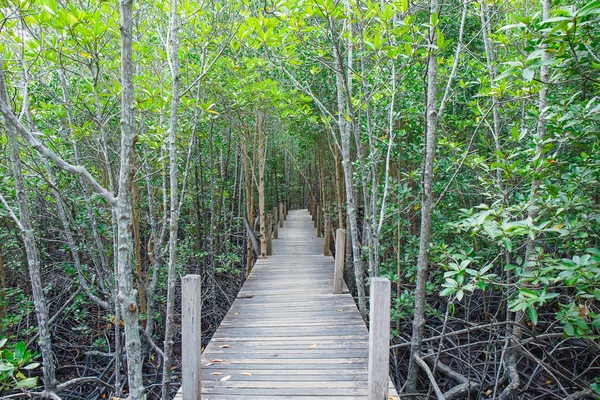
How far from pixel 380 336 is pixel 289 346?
152 centimetres

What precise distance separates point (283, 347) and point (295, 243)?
5356mm

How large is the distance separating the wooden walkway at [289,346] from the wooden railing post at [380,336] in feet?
1.69

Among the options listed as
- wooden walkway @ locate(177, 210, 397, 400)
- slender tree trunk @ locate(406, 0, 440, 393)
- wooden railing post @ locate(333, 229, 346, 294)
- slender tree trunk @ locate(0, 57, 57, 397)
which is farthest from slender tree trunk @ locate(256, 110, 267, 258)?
slender tree trunk @ locate(0, 57, 57, 397)

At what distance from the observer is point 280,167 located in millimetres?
17312

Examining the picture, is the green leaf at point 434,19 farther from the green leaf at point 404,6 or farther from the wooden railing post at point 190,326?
the wooden railing post at point 190,326

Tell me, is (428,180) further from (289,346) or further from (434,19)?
(289,346)

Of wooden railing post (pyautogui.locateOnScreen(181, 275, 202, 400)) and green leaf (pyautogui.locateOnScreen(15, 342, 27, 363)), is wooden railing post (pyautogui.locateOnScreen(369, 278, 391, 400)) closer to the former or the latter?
wooden railing post (pyautogui.locateOnScreen(181, 275, 202, 400))

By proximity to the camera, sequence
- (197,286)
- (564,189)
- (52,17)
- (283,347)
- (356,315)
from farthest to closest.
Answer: (356,315), (283,347), (52,17), (197,286), (564,189)

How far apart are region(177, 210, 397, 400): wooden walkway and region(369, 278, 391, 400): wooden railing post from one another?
1.69 ft

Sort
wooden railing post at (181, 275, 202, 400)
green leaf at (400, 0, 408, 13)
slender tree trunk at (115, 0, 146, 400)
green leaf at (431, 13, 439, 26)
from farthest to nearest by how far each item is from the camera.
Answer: green leaf at (400, 0, 408, 13)
green leaf at (431, 13, 439, 26)
wooden railing post at (181, 275, 202, 400)
slender tree trunk at (115, 0, 146, 400)

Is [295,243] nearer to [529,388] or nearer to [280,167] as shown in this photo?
[529,388]

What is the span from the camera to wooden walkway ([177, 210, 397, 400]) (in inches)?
105

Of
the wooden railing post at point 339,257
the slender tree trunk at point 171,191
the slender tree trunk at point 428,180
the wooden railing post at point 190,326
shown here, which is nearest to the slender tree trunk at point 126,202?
the wooden railing post at point 190,326

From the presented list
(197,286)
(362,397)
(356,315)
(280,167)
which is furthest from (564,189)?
(280,167)
